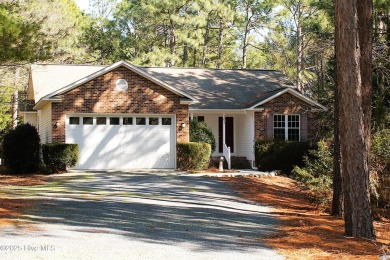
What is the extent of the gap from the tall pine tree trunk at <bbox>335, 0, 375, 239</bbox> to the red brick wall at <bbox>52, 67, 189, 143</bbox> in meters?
13.9

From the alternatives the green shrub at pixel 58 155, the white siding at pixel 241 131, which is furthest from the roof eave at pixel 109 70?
the white siding at pixel 241 131

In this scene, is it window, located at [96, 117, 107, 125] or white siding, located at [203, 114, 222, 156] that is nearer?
window, located at [96, 117, 107, 125]

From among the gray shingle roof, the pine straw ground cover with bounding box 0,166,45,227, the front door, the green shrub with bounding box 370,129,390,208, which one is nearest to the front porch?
the front door

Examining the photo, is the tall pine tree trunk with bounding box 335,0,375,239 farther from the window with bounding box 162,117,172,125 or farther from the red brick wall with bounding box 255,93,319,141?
the red brick wall with bounding box 255,93,319,141

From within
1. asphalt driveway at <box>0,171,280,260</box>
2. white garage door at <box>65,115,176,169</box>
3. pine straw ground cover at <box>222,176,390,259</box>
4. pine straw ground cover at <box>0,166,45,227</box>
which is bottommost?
pine straw ground cover at <box>222,176,390,259</box>

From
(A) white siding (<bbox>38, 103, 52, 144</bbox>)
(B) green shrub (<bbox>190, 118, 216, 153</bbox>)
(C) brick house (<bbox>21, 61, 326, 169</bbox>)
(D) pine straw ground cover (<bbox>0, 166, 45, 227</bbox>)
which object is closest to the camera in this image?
(D) pine straw ground cover (<bbox>0, 166, 45, 227</bbox>)

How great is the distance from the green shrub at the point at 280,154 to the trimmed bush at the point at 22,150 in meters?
9.17

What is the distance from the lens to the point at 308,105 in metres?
26.5

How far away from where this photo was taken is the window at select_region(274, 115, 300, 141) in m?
26.4

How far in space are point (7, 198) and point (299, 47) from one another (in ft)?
99.9

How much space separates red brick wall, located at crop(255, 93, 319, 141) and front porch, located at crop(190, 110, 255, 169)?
0.32 metres

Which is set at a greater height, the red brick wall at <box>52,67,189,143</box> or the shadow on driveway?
the red brick wall at <box>52,67,189,143</box>

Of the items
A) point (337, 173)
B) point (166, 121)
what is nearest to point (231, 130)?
point (166, 121)

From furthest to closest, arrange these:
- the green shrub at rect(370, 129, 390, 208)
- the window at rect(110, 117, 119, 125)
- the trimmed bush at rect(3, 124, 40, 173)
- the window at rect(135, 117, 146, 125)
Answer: the window at rect(135, 117, 146, 125), the window at rect(110, 117, 119, 125), the trimmed bush at rect(3, 124, 40, 173), the green shrub at rect(370, 129, 390, 208)
